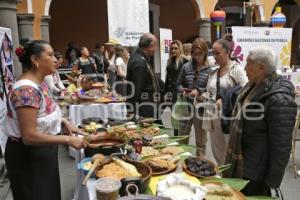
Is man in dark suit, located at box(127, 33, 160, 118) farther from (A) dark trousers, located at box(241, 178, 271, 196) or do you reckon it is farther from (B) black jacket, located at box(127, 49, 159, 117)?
(A) dark trousers, located at box(241, 178, 271, 196)

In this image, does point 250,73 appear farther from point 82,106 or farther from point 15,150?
point 82,106

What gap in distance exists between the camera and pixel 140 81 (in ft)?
11.6

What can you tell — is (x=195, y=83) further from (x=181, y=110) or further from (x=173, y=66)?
(x=173, y=66)

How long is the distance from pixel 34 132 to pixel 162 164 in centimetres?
78

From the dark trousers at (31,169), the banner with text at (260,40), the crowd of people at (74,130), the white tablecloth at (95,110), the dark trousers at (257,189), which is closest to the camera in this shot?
the crowd of people at (74,130)

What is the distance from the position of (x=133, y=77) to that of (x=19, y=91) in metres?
1.74

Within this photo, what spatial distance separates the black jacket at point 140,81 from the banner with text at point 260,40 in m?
2.37

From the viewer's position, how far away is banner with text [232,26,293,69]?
5562 millimetres

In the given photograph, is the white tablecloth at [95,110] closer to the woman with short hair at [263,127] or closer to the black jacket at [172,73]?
the black jacket at [172,73]

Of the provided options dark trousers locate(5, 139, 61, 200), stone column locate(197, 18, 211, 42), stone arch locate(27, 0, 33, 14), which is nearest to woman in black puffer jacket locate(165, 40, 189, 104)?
dark trousers locate(5, 139, 61, 200)

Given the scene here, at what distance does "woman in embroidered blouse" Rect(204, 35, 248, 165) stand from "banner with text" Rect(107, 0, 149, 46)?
216cm

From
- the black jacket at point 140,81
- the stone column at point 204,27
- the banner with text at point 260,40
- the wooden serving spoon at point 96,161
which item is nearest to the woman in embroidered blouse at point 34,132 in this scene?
the wooden serving spoon at point 96,161

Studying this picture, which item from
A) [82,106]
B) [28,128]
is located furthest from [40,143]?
[82,106]

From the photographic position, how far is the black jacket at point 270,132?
7.09ft
